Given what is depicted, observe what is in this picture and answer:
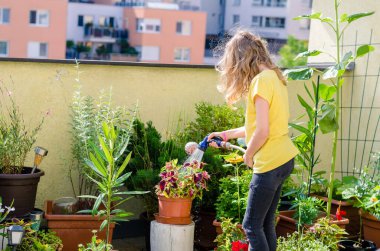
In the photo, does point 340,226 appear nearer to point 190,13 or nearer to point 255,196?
point 255,196

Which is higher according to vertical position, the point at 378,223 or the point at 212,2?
the point at 212,2

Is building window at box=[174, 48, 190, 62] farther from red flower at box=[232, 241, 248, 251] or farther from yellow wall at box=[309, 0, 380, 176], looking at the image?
red flower at box=[232, 241, 248, 251]

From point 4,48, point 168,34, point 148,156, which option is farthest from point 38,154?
point 168,34

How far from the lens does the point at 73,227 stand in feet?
13.8

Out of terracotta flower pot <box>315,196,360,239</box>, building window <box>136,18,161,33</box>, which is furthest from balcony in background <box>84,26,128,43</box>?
terracotta flower pot <box>315,196,360,239</box>

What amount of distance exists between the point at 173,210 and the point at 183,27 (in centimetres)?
5729

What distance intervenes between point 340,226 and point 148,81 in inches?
62.0

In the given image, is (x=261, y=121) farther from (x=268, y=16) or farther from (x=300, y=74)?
(x=268, y=16)

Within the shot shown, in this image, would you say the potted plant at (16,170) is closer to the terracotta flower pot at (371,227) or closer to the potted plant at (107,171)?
the potted plant at (107,171)

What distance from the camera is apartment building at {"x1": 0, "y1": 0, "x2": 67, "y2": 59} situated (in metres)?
53.3

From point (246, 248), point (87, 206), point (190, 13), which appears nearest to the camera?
point (246, 248)

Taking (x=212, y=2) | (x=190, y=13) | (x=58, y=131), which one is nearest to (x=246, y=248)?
(x=58, y=131)

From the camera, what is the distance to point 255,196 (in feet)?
11.7

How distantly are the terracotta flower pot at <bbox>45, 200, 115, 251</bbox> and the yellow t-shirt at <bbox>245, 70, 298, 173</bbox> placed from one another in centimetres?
110
